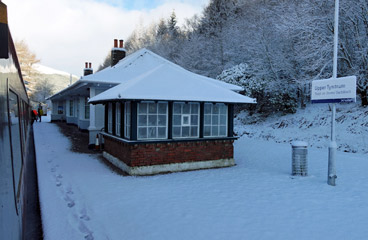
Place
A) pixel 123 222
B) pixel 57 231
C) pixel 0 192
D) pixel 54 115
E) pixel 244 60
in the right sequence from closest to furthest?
pixel 0 192 → pixel 57 231 → pixel 123 222 → pixel 244 60 → pixel 54 115

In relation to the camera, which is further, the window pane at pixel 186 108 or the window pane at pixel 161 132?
the window pane at pixel 186 108

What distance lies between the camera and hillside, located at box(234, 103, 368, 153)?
527 inches

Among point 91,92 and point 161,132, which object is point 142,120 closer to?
point 161,132

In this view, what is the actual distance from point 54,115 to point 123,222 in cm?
3126

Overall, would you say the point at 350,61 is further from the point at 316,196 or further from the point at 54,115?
the point at 54,115

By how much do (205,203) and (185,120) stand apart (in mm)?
3711

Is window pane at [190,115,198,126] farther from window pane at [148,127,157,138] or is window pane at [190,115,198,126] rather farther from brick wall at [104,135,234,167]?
window pane at [148,127,157,138]

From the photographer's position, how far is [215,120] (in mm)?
9727

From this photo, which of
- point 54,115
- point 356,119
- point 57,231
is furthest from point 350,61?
point 54,115

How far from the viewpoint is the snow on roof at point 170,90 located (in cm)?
822

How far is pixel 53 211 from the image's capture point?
558cm

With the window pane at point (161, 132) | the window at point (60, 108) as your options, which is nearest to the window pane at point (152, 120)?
the window pane at point (161, 132)

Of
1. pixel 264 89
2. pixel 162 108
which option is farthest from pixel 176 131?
pixel 264 89

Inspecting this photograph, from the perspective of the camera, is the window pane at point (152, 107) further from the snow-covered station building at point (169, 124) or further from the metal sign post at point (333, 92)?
the metal sign post at point (333, 92)
